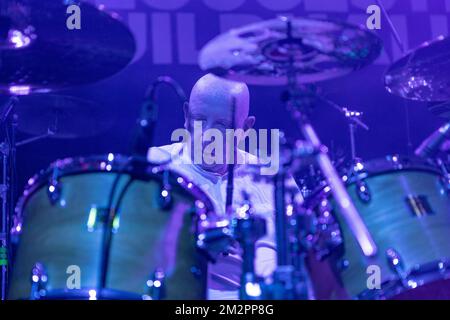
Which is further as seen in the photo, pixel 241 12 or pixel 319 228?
pixel 241 12

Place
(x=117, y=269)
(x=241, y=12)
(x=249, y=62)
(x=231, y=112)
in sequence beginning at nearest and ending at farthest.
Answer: (x=117, y=269), (x=249, y=62), (x=231, y=112), (x=241, y=12)

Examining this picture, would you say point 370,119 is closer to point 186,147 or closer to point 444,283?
point 186,147

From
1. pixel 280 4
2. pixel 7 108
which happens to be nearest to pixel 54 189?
pixel 7 108

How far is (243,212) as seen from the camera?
2.13 metres

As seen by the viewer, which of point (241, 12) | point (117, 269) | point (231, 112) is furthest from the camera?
point (241, 12)

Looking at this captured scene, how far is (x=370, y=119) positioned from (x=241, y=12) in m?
0.76

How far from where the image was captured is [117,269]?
2.08 metres

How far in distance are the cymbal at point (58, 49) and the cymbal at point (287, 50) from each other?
36cm

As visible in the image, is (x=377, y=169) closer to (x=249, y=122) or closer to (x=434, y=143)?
(x=434, y=143)

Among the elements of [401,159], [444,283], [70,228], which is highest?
[401,159]

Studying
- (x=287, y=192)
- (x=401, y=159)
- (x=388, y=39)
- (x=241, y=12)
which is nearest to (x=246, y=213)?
(x=287, y=192)

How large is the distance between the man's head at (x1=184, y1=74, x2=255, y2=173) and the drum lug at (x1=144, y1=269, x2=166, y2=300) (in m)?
0.69

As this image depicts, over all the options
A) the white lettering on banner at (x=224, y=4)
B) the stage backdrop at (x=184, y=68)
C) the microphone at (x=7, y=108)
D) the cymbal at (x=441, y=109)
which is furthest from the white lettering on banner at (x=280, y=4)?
the microphone at (x=7, y=108)

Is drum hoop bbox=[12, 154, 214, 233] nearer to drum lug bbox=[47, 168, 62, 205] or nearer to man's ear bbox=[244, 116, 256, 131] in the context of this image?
drum lug bbox=[47, 168, 62, 205]
